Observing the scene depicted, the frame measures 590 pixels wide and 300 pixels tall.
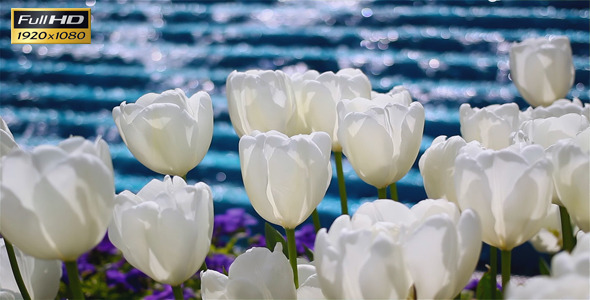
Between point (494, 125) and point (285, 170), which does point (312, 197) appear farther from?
point (494, 125)

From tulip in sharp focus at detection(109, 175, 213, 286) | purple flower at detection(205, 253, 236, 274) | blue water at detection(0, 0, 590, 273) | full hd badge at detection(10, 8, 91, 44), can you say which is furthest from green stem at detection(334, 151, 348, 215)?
blue water at detection(0, 0, 590, 273)

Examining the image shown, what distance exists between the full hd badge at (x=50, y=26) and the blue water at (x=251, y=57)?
1.55 metres

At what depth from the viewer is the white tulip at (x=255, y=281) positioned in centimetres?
57

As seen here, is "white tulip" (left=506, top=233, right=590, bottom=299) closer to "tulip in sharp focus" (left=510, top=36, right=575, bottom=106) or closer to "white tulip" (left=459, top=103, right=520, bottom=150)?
"white tulip" (left=459, top=103, right=520, bottom=150)

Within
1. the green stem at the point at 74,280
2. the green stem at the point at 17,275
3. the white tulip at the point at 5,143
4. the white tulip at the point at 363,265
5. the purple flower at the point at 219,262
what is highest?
the white tulip at the point at 5,143

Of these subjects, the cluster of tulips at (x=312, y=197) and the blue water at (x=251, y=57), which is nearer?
the cluster of tulips at (x=312, y=197)

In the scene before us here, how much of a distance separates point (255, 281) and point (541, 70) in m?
0.62

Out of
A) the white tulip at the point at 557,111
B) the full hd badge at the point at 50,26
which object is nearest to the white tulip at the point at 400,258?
the white tulip at the point at 557,111

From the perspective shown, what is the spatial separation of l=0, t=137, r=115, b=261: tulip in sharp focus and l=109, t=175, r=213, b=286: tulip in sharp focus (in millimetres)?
49

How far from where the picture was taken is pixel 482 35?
11.2ft

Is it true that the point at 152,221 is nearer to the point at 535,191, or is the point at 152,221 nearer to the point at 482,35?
the point at 535,191

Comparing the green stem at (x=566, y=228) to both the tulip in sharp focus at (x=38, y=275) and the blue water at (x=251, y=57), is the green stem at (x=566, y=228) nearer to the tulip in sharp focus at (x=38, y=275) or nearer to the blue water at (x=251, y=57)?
the tulip in sharp focus at (x=38, y=275)

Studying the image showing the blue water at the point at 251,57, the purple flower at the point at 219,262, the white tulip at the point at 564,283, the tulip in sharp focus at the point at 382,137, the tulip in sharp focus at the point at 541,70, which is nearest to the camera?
the white tulip at the point at 564,283

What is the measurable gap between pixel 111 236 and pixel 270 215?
130 millimetres
